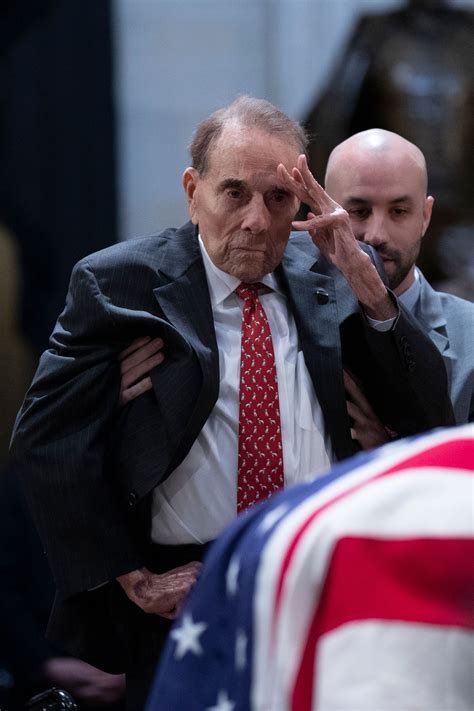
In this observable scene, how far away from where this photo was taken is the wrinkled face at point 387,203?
2828 millimetres

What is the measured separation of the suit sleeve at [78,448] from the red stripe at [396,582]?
104 cm

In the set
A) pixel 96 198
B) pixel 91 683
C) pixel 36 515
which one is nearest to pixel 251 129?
pixel 36 515

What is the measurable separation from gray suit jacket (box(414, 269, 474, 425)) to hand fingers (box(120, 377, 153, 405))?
639 millimetres

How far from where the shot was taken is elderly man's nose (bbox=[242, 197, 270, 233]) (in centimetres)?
243

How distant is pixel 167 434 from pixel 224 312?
311 millimetres

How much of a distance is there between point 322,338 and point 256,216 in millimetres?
263

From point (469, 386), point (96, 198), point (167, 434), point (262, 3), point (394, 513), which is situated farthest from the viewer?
point (262, 3)

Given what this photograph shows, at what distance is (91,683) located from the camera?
3.35m

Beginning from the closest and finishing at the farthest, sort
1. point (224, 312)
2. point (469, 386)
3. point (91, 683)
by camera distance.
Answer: point (224, 312)
point (469, 386)
point (91, 683)

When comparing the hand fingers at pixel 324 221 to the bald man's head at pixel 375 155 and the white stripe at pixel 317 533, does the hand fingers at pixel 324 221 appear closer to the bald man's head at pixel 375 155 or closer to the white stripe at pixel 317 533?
the bald man's head at pixel 375 155

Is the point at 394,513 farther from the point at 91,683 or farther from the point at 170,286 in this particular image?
the point at 91,683

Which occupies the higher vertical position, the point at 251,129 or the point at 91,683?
the point at 251,129

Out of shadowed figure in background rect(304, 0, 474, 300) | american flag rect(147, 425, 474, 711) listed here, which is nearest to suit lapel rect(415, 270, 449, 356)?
american flag rect(147, 425, 474, 711)

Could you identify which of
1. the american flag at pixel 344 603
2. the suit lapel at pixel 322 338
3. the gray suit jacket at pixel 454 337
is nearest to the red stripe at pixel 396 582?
the american flag at pixel 344 603
